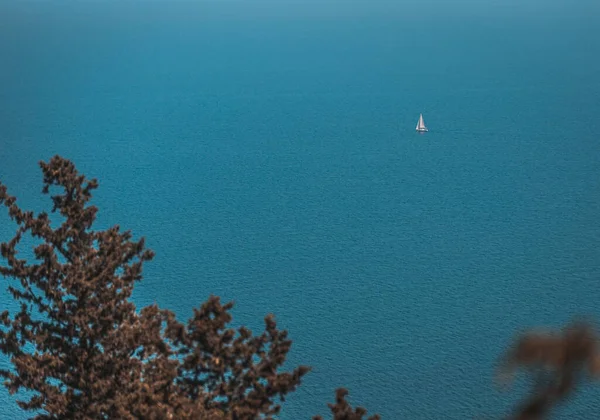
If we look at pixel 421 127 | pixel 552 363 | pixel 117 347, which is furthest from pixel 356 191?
pixel 552 363

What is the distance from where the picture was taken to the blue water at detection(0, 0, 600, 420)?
42844 millimetres

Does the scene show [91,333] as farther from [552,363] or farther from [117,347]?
[552,363]

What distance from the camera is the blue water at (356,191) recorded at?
1687 inches

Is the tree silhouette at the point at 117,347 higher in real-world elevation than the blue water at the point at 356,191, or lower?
lower

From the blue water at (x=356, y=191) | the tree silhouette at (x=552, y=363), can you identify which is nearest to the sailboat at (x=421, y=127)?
the blue water at (x=356, y=191)

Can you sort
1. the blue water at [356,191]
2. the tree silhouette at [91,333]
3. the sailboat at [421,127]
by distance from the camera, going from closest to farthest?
1. the tree silhouette at [91,333]
2. the blue water at [356,191]
3. the sailboat at [421,127]

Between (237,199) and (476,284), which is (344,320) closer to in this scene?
(476,284)

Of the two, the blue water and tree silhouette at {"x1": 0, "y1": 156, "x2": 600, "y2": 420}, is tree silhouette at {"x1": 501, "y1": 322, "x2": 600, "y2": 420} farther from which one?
the blue water

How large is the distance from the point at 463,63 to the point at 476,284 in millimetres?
89641

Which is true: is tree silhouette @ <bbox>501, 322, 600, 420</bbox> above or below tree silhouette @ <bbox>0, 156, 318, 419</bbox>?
below

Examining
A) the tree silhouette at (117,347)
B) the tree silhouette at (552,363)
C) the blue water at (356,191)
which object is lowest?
the tree silhouette at (552,363)

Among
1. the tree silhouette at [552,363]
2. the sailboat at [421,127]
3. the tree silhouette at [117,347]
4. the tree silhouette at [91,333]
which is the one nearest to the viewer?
the tree silhouette at [552,363]

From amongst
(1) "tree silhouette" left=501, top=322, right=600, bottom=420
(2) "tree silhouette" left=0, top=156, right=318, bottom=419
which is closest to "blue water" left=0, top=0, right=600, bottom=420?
(2) "tree silhouette" left=0, top=156, right=318, bottom=419

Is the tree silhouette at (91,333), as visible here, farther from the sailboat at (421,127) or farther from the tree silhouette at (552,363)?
the sailboat at (421,127)
